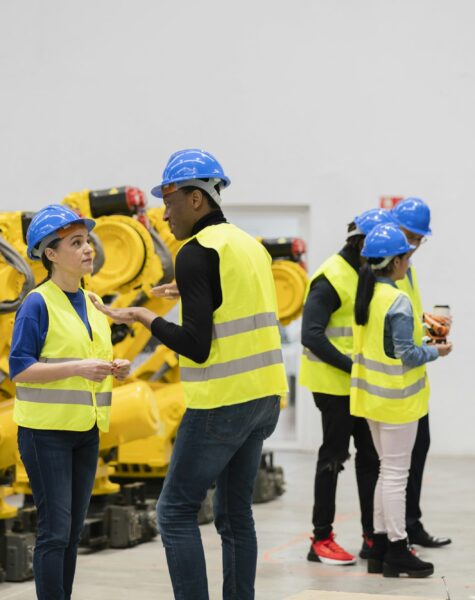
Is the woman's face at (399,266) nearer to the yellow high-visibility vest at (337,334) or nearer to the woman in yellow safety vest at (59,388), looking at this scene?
the yellow high-visibility vest at (337,334)

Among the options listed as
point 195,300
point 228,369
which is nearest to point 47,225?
point 195,300

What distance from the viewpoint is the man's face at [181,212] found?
3.73 metres

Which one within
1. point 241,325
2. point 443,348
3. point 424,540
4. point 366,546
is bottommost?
point 424,540

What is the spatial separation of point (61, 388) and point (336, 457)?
2116 mm

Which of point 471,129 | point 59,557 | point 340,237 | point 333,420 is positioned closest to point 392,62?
point 471,129

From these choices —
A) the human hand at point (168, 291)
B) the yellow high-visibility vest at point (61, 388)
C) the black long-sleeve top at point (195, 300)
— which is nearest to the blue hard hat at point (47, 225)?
the yellow high-visibility vest at point (61, 388)

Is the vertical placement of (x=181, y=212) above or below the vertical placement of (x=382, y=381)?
above

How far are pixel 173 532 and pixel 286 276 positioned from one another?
479cm

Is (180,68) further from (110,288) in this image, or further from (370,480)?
(370,480)

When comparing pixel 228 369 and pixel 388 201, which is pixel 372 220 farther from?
pixel 388 201

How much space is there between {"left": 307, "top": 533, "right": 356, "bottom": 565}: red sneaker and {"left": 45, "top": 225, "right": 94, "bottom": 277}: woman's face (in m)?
2.41

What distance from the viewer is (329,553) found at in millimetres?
5742

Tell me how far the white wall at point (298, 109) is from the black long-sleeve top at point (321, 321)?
5.44 m

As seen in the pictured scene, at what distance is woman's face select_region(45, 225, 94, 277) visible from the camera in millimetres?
3973
